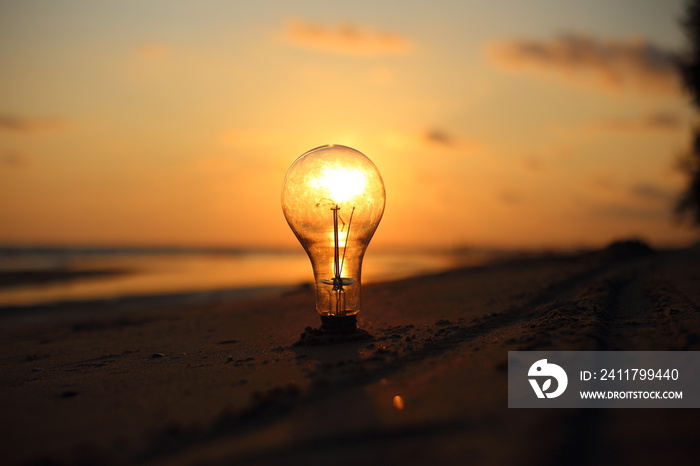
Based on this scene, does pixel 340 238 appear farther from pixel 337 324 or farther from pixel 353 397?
pixel 353 397

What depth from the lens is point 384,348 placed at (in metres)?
3.77

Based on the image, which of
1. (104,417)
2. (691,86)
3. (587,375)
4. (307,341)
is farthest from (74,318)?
(691,86)

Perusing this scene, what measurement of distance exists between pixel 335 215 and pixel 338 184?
26cm

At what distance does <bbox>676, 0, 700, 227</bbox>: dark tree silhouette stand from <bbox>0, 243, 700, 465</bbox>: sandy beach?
10.7 meters

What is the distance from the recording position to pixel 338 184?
4.23 metres

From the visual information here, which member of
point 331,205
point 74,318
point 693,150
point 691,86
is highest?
point 691,86

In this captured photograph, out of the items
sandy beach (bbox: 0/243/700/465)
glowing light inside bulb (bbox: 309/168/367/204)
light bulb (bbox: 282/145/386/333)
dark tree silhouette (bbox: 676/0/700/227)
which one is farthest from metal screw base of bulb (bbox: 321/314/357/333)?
dark tree silhouette (bbox: 676/0/700/227)

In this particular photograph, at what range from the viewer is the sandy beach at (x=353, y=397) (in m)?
2.17

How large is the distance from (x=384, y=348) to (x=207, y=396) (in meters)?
1.37

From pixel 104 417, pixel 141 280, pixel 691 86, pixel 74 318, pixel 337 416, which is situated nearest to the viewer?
pixel 337 416

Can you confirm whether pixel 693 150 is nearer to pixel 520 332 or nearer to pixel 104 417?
pixel 520 332

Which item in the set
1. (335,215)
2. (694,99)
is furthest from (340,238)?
(694,99)

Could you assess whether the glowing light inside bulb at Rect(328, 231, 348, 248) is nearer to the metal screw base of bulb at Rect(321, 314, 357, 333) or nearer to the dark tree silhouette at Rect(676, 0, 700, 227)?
the metal screw base of bulb at Rect(321, 314, 357, 333)

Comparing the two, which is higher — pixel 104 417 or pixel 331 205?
pixel 331 205
